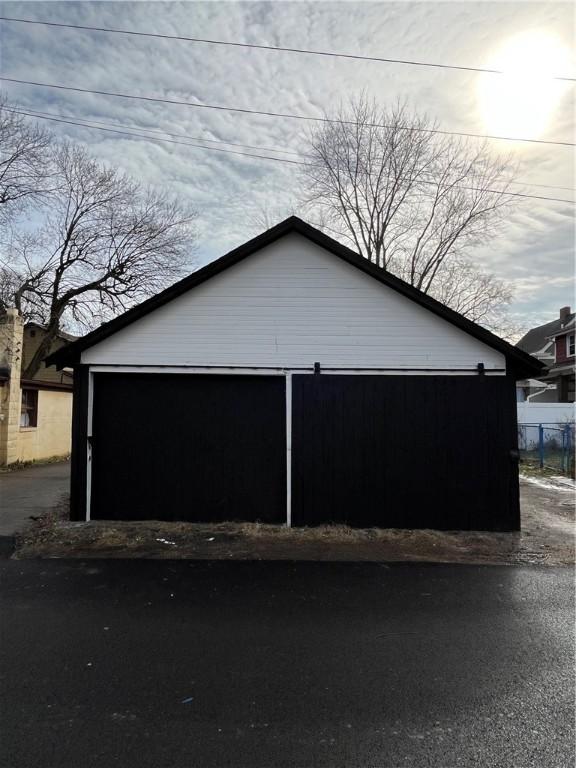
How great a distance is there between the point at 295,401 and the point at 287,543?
2.22 m

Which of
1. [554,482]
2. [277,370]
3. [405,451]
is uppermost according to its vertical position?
[277,370]

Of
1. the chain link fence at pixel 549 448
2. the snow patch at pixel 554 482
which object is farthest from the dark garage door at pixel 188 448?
the chain link fence at pixel 549 448

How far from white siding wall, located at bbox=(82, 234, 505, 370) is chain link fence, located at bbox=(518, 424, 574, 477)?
8607 mm

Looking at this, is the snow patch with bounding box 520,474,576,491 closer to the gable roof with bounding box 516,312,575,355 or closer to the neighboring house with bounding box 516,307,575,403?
the neighboring house with bounding box 516,307,575,403

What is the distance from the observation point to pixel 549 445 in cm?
1759

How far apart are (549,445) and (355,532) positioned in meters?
13.4

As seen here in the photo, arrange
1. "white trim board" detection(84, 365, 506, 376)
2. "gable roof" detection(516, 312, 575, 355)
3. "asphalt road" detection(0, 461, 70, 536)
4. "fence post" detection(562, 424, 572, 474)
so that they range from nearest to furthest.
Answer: "white trim board" detection(84, 365, 506, 376) < "asphalt road" detection(0, 461, 70, 536) < "fence post" detection(562, 424, 572, 474) < "gable roof" detection(516, 312, 575, 355)

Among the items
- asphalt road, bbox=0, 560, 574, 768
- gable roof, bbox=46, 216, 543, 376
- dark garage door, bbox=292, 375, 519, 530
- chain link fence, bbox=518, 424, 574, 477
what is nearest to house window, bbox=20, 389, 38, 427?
gable roof, bbox=46, 216, 543, 376

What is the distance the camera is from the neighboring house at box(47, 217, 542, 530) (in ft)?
25.1

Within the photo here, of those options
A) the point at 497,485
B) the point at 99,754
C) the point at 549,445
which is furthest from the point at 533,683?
the point at 549,445

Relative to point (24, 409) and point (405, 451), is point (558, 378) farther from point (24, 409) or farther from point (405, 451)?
point (24, 409)

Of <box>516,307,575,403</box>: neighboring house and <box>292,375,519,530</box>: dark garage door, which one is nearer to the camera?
<box>292,375,519,530</box>: dark garage door

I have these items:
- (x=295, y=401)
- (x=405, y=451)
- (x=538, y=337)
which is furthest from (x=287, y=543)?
(x=538, y=337)

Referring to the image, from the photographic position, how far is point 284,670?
→ 3430 millimetres
